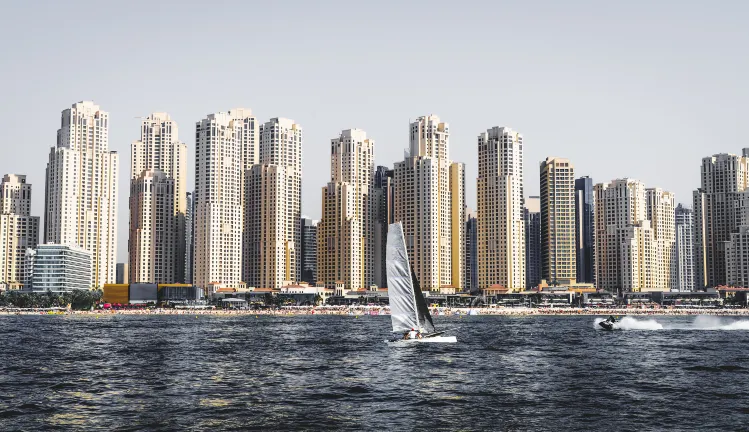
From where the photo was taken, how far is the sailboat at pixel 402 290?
97.2m

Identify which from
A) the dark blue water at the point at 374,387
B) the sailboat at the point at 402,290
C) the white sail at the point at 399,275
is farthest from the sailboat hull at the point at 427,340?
the white sail at the point at 399,275

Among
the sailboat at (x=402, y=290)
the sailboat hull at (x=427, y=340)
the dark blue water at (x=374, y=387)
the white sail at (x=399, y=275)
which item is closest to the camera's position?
the dark blue water at (x=374, y=387)

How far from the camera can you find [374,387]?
214 ft

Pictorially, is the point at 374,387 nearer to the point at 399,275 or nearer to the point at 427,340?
the point at 399,275

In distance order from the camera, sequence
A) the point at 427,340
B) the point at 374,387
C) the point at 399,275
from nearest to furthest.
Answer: the point at 374,387
the point at 399,275
the point at 427,340

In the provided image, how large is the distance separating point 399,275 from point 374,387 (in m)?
34.1

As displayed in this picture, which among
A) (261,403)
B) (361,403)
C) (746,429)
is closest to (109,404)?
(261,403)

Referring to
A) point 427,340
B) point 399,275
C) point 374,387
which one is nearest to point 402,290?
point 399,275

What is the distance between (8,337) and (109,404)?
300ft

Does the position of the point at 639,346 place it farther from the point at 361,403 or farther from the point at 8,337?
the point at 8,337

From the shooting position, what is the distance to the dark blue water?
5012cm

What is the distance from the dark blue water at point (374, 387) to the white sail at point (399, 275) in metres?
5.23

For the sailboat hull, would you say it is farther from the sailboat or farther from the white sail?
the white sail

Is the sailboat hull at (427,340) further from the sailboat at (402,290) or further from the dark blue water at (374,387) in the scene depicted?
the dark blue water at (374,387)
